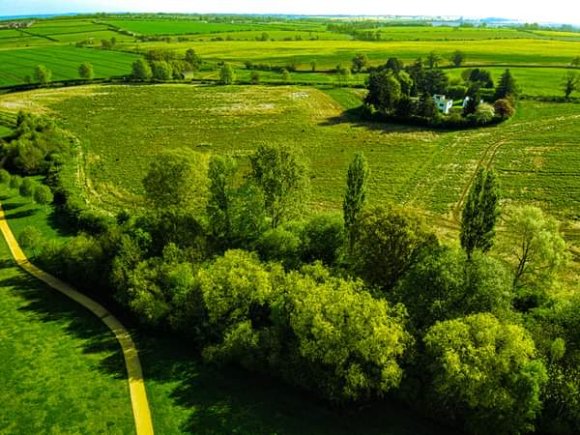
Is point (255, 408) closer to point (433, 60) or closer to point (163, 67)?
point (163, 67)

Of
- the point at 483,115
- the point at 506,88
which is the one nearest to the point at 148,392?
the point at 483,115

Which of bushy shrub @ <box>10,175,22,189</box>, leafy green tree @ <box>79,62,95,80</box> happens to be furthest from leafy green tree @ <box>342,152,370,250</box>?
leafy green tree @ <box>79,62,95,80</box>

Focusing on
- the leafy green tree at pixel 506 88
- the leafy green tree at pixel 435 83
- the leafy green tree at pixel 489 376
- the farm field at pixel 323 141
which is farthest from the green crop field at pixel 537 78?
the leafy green tree at pixel 489 376

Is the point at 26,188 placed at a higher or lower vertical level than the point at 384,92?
lower

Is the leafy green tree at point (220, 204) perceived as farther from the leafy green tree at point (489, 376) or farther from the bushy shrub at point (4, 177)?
the bushy shrub at point (4, 177)

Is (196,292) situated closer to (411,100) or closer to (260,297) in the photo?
(260,297)

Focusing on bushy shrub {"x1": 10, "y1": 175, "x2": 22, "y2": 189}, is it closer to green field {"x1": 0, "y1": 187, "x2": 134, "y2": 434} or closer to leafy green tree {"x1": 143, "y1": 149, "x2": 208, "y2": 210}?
Result: green field {"x1": 0, "y1": 187, "x2": 134, "y2": 434}
